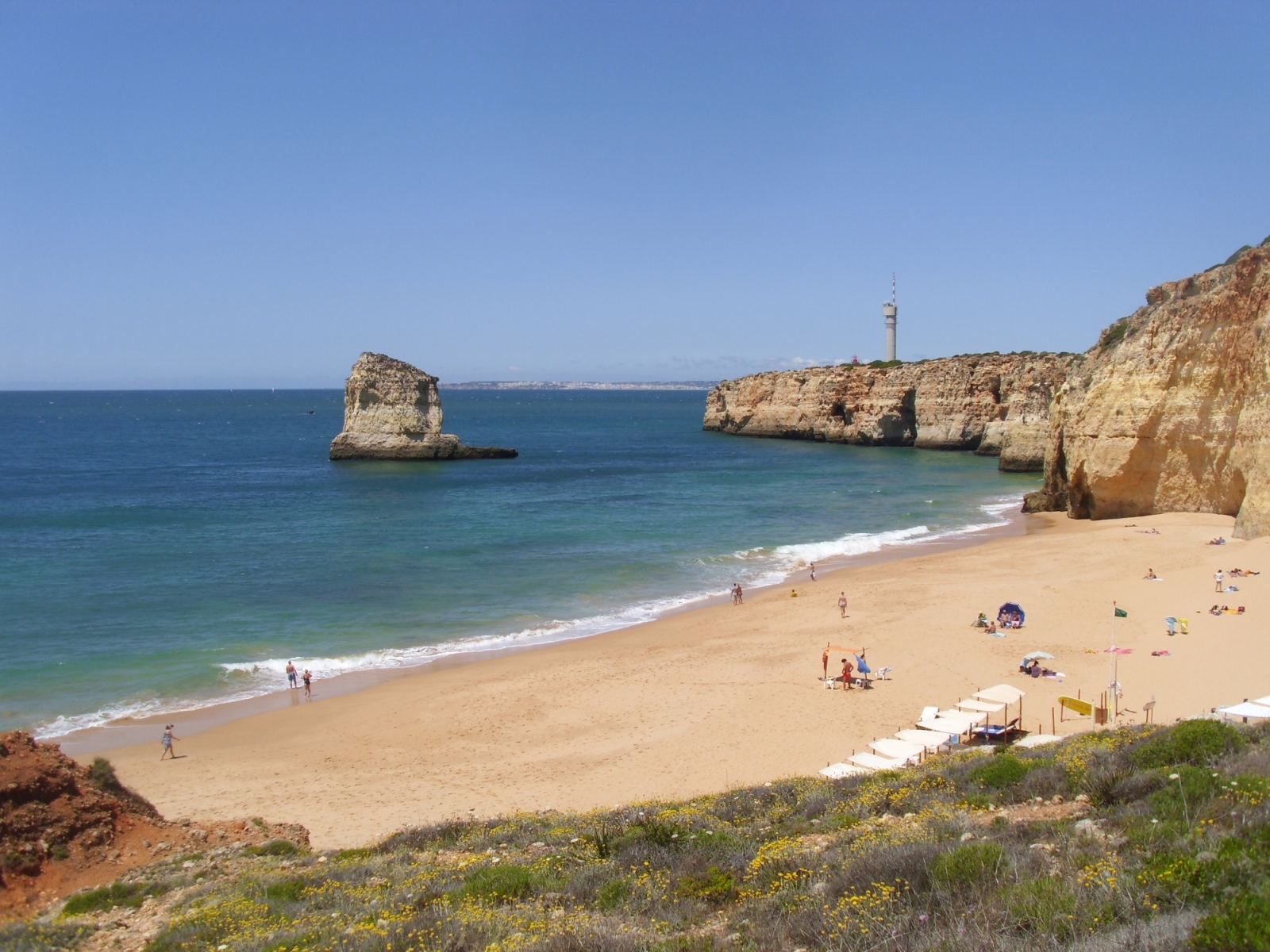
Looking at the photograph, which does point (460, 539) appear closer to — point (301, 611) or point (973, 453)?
point (301, 611)

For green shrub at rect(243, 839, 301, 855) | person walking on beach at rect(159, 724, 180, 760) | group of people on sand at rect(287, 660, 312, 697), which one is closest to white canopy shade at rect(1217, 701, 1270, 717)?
green shrub at rect(243, 839, 301, 855)

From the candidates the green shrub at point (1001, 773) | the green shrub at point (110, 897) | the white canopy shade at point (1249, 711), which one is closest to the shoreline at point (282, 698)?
the green shrub at point (110, 897)

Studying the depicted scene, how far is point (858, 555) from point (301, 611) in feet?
65.7

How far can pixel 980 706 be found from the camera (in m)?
14.1

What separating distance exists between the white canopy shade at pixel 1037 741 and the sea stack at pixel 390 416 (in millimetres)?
56219

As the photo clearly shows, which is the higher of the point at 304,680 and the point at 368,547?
the point at 368,547

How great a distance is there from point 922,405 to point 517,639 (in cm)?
6166

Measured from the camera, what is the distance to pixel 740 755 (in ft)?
46.4

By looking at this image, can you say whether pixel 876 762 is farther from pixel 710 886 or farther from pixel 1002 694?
pixel 710 886

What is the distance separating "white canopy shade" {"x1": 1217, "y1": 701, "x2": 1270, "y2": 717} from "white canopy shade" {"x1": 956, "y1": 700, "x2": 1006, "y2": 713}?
332 centimetres

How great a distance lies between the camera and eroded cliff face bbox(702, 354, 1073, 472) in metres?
57.8

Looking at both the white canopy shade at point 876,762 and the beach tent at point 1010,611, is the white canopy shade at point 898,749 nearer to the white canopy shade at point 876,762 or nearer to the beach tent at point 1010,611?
the white canopy shade at point 876,762

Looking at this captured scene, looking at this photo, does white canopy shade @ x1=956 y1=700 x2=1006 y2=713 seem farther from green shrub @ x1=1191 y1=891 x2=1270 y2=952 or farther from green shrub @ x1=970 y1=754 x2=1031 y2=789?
green shrub @ x1=1191 y1=891 x2=1270 y2=952

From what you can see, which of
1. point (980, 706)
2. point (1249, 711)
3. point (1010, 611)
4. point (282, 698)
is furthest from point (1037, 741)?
point (282, 698)
